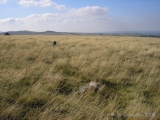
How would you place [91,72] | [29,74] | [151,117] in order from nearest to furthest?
[151,117] → [29,74] → [91,72]

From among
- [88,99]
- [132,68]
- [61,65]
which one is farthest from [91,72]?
[88,99]

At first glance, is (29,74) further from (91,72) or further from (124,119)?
(124,119)

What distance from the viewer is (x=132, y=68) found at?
7.48m

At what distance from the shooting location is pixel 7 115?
2.96m

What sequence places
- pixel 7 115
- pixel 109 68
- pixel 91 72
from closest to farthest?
Answer: pixel 7 115 < pixel 91 72 < pixel 109 68

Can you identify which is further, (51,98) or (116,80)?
(116,80)

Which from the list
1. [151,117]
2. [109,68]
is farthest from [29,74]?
[151,117]

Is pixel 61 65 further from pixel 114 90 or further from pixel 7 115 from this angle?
pixel 7 115

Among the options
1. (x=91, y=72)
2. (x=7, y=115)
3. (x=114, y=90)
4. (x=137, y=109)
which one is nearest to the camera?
(x=7, y=115)

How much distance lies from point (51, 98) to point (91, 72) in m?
2.82

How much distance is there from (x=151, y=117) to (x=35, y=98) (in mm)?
2338

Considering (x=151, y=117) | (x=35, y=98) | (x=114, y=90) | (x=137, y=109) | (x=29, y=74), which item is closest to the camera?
(x=151, y=117)

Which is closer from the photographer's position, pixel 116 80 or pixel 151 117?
pixel 151 117

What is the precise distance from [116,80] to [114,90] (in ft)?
2.88
